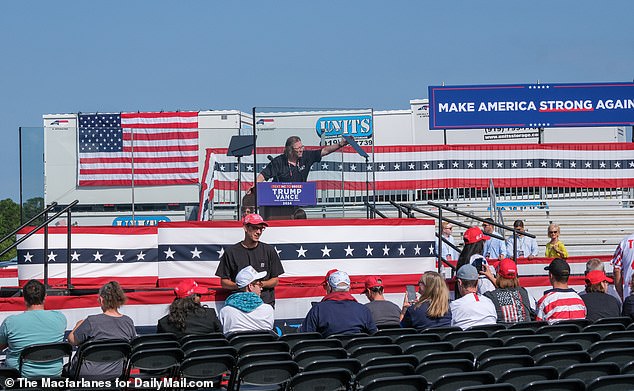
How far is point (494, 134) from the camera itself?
88.0ft

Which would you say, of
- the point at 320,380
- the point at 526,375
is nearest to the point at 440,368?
the point at 526,375

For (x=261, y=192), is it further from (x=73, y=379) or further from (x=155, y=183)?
(x=73, y=379)

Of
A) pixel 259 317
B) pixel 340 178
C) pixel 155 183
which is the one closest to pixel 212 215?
pixel 155 183

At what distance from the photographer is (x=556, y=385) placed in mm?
5535

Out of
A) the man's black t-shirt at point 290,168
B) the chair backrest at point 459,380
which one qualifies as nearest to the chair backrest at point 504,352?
the chair backrest at point 459,380

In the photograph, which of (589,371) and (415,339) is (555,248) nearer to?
(415,339)

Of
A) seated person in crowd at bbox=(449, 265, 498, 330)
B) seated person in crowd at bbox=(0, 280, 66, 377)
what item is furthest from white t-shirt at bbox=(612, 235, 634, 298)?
seated person in crowd at bbox=(0, 280, 66, 377)

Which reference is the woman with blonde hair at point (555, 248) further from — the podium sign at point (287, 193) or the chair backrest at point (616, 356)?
the chair backrest at point (616, 356)

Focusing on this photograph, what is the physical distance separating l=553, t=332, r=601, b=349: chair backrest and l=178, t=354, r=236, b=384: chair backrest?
2.92 m

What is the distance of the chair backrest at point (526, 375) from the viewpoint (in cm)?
594

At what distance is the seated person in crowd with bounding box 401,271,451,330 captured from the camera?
346 inches

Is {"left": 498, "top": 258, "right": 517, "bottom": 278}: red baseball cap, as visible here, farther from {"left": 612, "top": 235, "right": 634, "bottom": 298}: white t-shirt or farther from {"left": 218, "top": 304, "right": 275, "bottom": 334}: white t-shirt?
{"left": 218, "top": 304, "right": 275, "bottom": 334}: white t-shirt

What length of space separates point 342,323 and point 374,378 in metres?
2.43

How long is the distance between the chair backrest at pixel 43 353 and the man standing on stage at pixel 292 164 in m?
6.64
